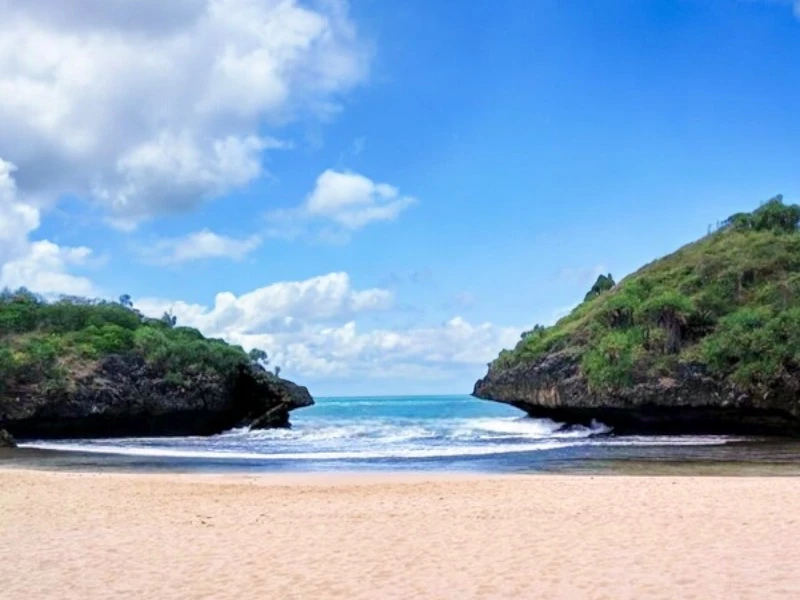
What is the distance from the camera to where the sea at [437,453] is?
25.7 m

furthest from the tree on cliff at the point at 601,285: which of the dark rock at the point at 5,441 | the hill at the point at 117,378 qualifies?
the dark rock at the point at 5,441

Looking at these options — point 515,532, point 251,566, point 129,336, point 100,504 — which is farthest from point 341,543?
point 129,336

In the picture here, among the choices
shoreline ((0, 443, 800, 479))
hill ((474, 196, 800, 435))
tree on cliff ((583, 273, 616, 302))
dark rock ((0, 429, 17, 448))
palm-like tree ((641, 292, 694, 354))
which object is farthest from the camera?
tree on cliff ((583, 273, 616, 302))

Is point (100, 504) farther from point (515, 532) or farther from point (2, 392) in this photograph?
point (2, 392)

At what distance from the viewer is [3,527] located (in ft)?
43.5

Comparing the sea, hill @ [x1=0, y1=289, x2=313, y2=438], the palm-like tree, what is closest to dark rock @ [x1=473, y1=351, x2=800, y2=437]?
the sea

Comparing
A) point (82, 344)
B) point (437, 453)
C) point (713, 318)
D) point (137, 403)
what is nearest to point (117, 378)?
point (137, 403)

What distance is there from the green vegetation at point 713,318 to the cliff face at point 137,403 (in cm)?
1878

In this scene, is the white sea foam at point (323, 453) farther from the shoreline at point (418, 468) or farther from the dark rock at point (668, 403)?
the dark rock at point (668, 403)

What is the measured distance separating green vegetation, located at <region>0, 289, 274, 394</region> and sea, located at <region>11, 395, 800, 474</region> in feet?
14.4

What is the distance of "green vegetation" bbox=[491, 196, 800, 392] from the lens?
3797 cm

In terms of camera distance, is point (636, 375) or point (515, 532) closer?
point (515, 532)

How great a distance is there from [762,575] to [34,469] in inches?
936

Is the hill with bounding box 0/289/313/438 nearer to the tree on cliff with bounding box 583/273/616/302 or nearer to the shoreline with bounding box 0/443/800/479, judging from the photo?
the shoreline with bounding box 0/443/800/479
